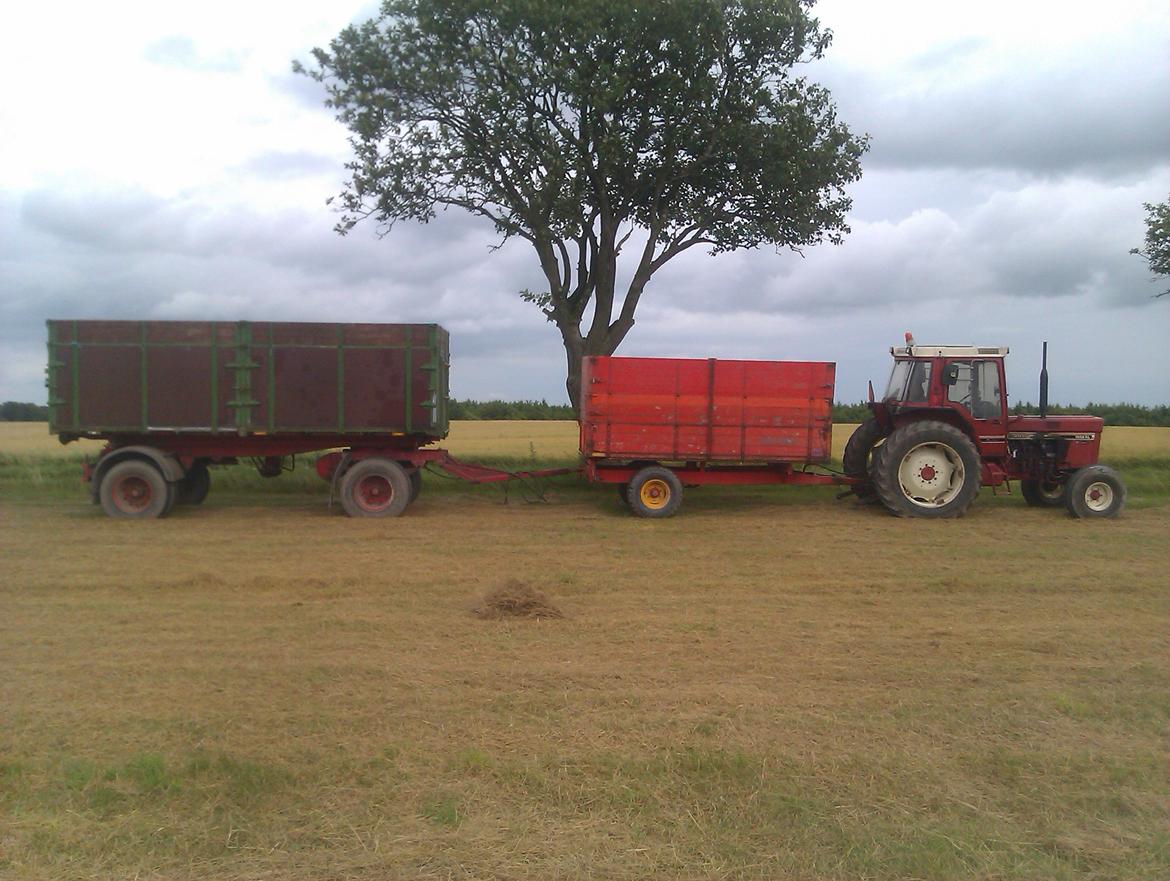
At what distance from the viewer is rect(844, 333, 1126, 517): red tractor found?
564 inches

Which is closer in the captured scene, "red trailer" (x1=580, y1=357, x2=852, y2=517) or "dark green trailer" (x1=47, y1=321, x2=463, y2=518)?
"dark green trailer" (x1=47, y1=321, x2=463, y2=518)

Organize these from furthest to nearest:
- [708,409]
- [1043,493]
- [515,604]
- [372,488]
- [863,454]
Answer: [1043,493]
[863,454]
[372,488]
[708,409]
[515,604]

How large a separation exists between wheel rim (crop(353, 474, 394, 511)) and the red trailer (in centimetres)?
297

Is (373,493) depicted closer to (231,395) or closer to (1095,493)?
(231,395)

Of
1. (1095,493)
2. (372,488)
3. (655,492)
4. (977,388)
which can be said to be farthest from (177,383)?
(1095,493)

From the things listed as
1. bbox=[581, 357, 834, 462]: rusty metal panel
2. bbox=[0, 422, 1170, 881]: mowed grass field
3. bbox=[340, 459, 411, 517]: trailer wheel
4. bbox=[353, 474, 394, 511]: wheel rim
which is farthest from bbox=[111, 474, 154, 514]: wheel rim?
bbox=[581, 357, 834, 462]: rusty metal panel

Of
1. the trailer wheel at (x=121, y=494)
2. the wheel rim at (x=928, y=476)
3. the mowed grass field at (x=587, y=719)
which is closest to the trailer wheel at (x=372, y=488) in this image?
the trailer wheel at (x=121, y=494)

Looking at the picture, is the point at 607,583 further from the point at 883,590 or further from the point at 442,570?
the point at 883,590

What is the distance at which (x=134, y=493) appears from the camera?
14500 mm

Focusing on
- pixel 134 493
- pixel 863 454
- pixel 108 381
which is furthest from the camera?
pixel 863 454

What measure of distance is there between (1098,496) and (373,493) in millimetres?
10431

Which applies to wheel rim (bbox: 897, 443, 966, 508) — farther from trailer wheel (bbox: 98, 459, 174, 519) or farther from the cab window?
trailer wheel (bbox: 98, 459, 174, 519)

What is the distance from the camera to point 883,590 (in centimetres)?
948

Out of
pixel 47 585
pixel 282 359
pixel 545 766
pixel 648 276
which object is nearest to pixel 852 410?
pixel 648 276
